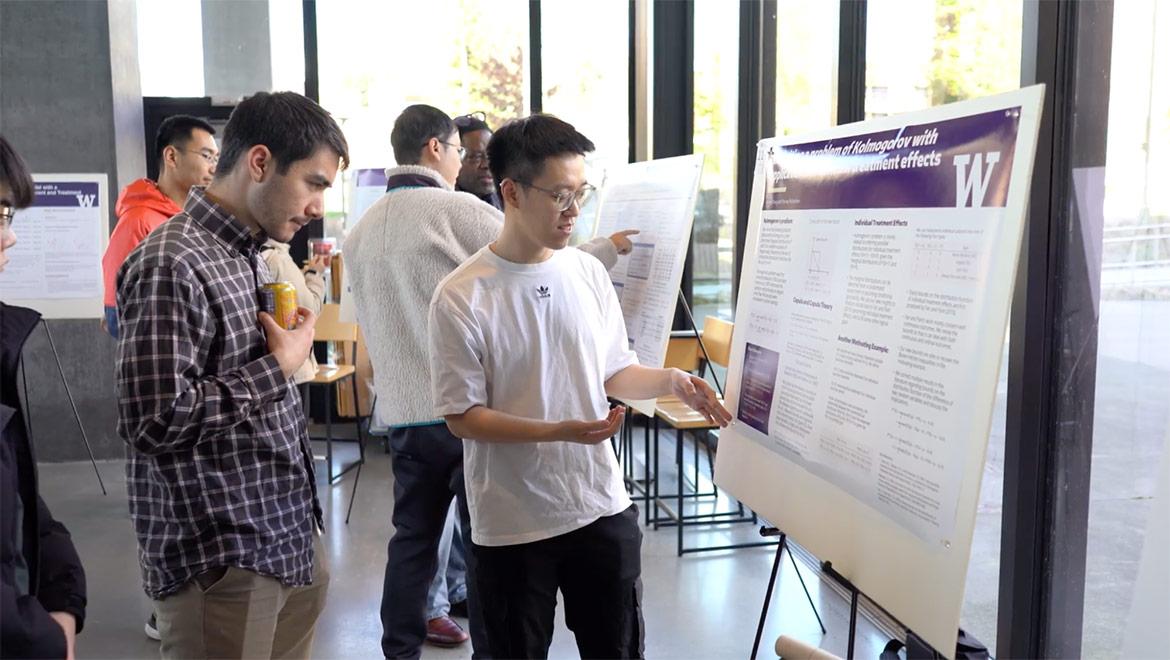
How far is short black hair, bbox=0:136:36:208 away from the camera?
127 centimetres

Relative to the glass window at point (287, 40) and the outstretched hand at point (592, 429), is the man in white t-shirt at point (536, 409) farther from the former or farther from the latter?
the glass window at point (287, 40)

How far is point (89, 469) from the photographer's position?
5.40 m

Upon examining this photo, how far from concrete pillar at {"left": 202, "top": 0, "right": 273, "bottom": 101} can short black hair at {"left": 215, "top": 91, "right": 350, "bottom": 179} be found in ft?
16.1

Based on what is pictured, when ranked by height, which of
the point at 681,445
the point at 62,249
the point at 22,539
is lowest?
the point at 681,445

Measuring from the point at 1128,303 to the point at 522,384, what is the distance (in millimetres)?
1300

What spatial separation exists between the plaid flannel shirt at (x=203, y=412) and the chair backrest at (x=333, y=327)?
11.8 ft

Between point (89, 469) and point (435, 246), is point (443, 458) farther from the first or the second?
point (89, 469)

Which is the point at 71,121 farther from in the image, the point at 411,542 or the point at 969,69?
the point at 969,69

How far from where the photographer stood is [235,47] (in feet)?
20.2

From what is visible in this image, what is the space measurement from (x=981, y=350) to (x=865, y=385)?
0.88 feet

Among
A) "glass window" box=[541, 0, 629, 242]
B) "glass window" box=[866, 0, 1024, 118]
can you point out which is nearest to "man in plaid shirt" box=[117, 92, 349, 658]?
"glass window" box=[866, 0, 1024, 118]

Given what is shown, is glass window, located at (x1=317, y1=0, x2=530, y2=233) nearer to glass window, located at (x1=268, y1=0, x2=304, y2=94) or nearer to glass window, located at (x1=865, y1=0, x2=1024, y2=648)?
glass window, located at (x1=268, y1=0, x2=304, y2=94)

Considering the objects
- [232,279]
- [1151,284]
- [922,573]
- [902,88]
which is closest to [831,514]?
[922,573]

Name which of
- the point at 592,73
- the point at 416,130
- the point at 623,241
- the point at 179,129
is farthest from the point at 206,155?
the point at 592,73
